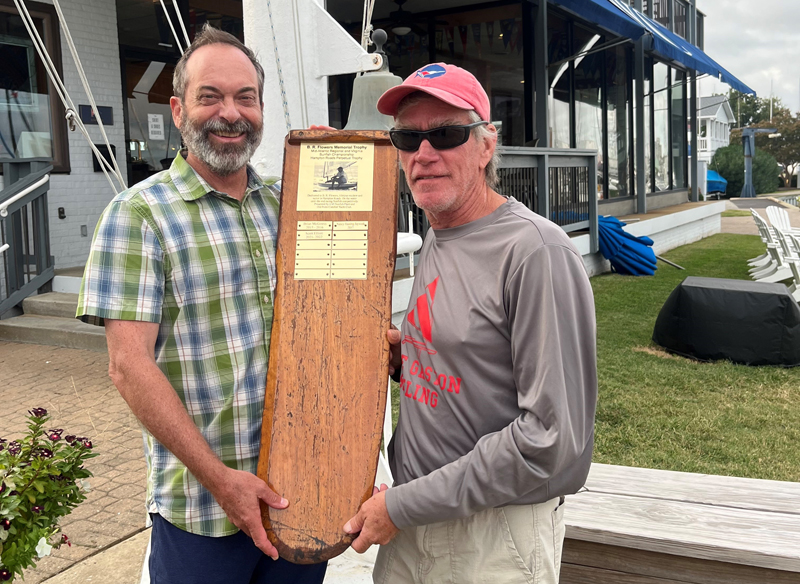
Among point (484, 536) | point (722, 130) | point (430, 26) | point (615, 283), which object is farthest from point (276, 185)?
point (722, 130)

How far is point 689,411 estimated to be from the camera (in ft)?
16.9

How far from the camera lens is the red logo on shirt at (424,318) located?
1.55 metres

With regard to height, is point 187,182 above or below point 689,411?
above

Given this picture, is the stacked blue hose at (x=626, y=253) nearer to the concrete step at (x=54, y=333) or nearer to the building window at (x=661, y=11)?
the concrete step at (x=54, y=333)

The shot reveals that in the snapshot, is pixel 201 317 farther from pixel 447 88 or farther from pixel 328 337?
pixel 447 88

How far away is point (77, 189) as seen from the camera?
8.39 meters

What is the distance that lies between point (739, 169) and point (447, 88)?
4475 centimetres

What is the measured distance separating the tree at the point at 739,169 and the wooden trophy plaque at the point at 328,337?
146 ft

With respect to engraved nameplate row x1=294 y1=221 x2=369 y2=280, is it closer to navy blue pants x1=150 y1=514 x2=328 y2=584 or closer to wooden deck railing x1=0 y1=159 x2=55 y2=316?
navy blue pants x1=150 y1=514 x2=328 y2=584

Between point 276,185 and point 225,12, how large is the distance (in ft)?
30.2

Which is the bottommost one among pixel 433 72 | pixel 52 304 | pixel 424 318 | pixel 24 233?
pixel 52 304

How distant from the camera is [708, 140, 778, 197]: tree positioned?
4144cm

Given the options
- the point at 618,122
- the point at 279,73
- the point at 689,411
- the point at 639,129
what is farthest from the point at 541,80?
the point at 279,73

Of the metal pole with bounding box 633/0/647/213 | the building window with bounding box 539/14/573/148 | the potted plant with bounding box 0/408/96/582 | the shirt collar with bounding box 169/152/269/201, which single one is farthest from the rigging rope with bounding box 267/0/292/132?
the metal pole with bounding box 633/0/647/213
